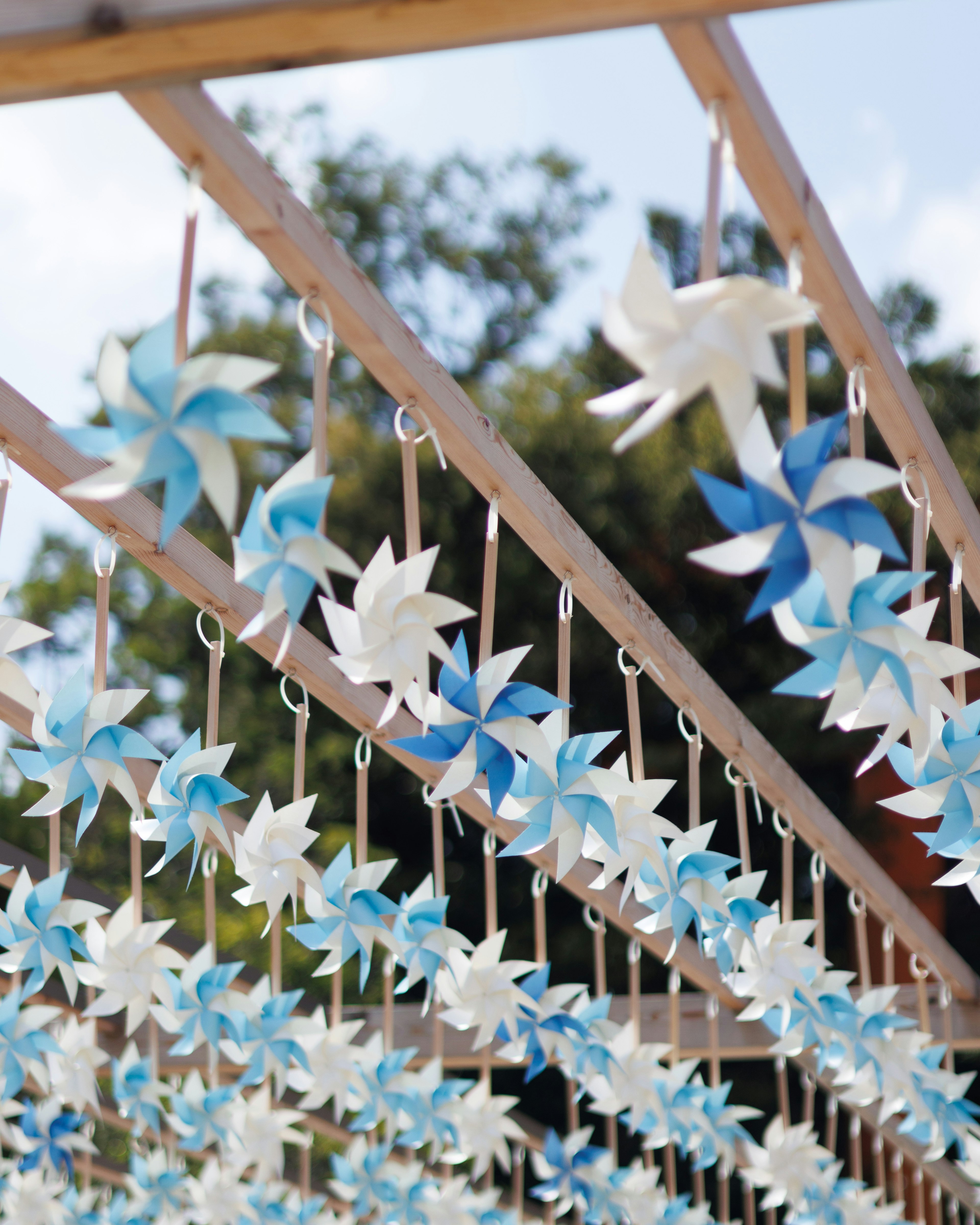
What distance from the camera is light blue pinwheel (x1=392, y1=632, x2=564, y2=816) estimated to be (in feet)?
5.42

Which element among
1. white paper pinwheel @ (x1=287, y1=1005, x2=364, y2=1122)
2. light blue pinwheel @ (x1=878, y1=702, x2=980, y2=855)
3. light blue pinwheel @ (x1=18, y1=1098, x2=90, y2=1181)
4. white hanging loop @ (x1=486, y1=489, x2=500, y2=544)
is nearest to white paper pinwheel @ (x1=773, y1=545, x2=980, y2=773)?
light blue pinwheel @ (x1=878, y1=702, x2=980, y2=855)

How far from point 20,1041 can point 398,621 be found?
6.04 ft

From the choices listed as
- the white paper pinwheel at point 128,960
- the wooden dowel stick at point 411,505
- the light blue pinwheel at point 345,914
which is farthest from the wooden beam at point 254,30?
the white paper pinwheel at point 128,960

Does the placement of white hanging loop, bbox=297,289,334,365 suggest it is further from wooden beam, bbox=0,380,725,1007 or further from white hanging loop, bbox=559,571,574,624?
white hanging loop, bbox=559,571,574,624

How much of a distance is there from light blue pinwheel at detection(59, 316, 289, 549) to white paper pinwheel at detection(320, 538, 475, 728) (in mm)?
327

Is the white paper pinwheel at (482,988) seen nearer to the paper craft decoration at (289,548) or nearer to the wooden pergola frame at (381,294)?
the wooden pergola frame at (381,294)

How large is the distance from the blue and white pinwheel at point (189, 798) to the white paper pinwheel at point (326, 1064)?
900mm

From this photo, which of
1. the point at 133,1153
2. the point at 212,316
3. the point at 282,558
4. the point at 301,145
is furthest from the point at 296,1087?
the point at 301,145

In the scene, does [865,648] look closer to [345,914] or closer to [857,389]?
[857,389]

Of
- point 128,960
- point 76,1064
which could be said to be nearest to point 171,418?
point 128,960

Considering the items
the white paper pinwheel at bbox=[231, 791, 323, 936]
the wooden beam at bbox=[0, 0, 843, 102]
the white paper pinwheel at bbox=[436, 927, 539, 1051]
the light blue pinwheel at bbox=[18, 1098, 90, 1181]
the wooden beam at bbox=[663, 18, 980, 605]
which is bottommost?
the light blue pinwheel at bbox=[18, 1098, 90, 1181]

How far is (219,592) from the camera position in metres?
2.18

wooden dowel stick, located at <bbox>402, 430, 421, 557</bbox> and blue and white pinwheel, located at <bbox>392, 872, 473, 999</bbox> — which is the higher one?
wooden dowel stick, located at <bbox>402, 430, 421, 557</bbox>

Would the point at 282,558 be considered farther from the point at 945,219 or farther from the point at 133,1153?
the point at 945,219
